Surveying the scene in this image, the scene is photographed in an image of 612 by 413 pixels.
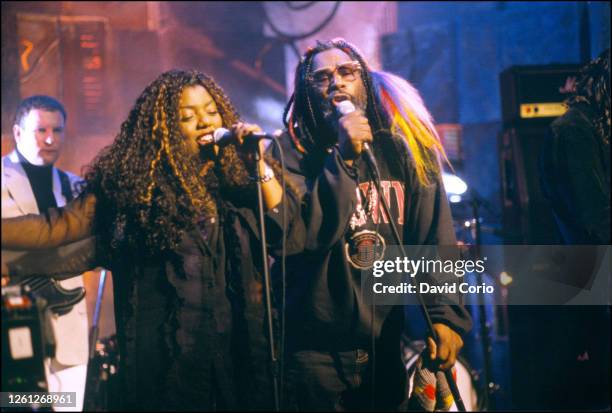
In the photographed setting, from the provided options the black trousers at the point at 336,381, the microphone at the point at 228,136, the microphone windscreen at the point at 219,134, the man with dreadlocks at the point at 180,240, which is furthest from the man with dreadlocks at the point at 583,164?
the microphone windscreen at the point at 219,134

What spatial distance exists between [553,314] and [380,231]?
175 cm

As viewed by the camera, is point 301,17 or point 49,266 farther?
point 301,17

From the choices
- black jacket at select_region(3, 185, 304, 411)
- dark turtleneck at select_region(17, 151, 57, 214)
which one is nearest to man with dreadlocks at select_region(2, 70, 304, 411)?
black jacket at select_region(3, 185, 304, 411)

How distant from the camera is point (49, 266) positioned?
2.30 m

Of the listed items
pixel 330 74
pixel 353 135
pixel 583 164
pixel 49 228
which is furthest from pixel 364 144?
pixel 583 164

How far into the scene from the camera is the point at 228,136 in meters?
2.05

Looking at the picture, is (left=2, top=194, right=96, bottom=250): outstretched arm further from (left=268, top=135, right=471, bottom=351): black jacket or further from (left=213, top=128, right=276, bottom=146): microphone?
(left=268, top=135, right=471, bottom=351): black jacket

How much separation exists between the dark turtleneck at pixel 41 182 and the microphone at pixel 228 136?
155cm

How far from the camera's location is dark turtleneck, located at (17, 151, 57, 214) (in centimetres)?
330

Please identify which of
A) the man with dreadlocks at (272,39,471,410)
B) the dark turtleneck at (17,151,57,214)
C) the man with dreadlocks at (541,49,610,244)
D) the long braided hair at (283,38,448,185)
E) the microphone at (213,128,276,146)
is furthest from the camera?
the dark turtleneck at (17,151,57,214)

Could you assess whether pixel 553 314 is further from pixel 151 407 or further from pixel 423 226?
pixel 151 407

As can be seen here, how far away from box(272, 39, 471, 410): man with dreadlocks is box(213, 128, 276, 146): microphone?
28 centimetres

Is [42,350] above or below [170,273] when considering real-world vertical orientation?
below

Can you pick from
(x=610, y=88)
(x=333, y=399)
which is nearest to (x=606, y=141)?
(x=610, y=88)
